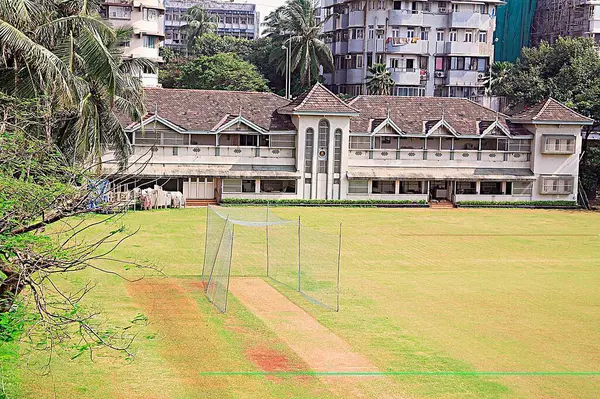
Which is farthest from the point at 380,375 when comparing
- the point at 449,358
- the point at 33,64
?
the point at 33,64

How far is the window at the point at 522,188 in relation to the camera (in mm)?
58656

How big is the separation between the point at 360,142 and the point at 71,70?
91.2 feet

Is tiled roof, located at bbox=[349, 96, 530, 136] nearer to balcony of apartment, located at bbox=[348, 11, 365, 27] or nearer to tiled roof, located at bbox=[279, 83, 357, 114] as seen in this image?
tiled roof, located at bbox=[279, 83, 357, 114]

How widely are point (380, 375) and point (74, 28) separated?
21.2 meters

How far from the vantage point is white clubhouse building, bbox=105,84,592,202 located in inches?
2141

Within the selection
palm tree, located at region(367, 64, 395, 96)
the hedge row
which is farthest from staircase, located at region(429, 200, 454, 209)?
palm tree, located at region(367, 64, 395, 96)

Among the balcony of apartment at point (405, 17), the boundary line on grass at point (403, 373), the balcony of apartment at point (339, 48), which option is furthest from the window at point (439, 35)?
the boundary line on grass at point (403, 373)

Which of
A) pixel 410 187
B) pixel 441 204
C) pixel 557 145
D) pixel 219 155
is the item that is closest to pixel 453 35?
pixel 557 145

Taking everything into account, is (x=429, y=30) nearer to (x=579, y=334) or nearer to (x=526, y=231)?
(x=526, y=231)

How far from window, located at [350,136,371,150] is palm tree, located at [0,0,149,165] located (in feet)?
53.1

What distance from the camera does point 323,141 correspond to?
5538 cm

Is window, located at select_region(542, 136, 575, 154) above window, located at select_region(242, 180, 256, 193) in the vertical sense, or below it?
above

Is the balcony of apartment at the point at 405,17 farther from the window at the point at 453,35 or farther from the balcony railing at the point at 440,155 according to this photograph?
the balcony railing at the point at 440,155

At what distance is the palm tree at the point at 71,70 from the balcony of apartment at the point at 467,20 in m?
46.7
